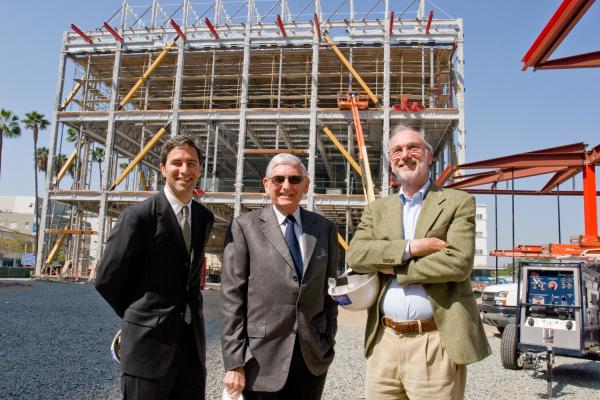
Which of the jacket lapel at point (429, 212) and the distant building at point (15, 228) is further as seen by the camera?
the distant building at point (15, 228)

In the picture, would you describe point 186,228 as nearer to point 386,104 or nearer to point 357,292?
point 357,292

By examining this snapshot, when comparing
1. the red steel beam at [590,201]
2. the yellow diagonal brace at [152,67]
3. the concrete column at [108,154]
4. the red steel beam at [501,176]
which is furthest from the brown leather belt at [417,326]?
the yellow diagonal brace at [152,67]

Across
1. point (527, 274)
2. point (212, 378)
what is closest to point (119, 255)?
point (212, 378)

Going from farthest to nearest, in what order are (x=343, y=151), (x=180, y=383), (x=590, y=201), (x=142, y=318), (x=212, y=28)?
1. (x=212, y=28)
2. (x=343, y=151)
3. (x=590, y=201)
4. (x=180, y=383)
5. (x=142, y=318)

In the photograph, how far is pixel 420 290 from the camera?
2580 millimetres

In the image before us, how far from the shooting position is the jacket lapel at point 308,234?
108 inches

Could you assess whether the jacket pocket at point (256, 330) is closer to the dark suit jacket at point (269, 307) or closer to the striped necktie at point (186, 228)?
the dark suit jacket at point (269, 307)

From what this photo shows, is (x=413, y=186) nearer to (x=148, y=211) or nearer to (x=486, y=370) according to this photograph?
(x=148, y=211)

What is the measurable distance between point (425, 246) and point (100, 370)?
17.8ft

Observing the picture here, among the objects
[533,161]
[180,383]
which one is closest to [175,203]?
[180,383]

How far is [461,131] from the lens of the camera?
2442 cm

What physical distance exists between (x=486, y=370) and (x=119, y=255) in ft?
21.4

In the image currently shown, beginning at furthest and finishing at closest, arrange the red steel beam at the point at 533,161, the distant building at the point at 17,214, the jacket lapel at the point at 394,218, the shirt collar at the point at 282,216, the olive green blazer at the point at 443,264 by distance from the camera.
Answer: the distant building at the point at 17,214, the red steel beam at the point at 533,161, the shirt collar at the point at 282,216, the jacket lapel at the point at 394,218, the olive green blazer at the point at 443,264

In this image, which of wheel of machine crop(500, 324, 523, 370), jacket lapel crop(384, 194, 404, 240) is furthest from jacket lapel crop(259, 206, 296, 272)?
wheel of machine crop(500, 324, 523, 370)
